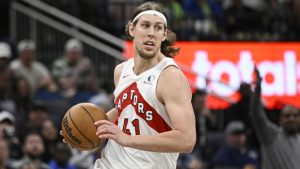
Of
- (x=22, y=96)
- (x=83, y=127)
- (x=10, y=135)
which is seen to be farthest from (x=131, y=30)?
(x=22, y=96)

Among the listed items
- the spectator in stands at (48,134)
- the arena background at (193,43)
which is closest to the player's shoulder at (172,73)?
the spectator in stands at (48,134)

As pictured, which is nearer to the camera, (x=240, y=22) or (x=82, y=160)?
(x=82, y=160)

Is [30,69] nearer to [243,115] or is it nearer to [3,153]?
[243,115]

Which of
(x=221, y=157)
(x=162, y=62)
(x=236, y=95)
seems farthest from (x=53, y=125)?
(x=162, y=62)

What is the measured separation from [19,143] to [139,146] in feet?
18.2

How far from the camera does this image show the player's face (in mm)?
6309

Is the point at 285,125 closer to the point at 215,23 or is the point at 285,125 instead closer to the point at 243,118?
the point at 243,118

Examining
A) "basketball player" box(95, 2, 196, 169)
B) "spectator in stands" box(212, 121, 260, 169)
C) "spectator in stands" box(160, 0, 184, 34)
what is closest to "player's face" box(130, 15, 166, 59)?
"basketball player" box(95, 2, 196, 169)

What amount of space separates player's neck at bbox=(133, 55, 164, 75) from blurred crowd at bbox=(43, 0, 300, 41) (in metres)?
8.69

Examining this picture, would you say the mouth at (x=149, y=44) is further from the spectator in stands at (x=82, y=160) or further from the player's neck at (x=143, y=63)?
the spectator in stands at (x=82, y=160)

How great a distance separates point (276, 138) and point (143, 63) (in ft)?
11.1

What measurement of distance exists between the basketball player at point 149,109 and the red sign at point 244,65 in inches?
336

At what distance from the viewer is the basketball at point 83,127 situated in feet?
21.2

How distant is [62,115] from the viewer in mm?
12727
